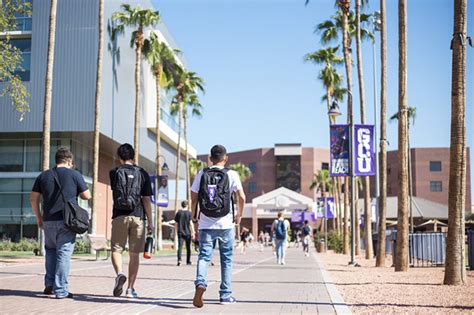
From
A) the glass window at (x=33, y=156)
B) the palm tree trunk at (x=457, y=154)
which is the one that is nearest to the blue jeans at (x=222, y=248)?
the palm tree trunk at (x=457, y=154)

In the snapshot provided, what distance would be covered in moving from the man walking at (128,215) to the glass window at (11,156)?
28.4 meters

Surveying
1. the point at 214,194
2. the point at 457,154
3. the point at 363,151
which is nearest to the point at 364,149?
the point at 363,151

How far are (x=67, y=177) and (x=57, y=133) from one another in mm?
27259

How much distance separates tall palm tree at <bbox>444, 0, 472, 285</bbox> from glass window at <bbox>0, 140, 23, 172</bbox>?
27.7 metres

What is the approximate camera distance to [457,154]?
12508mm

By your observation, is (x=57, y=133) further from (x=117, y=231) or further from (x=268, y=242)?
(x=268, y=242)

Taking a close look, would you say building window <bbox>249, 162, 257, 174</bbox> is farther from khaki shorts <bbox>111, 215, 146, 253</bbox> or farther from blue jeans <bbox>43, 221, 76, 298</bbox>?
khaki shorts <bbox>111, 215, 146, 253</bbox>

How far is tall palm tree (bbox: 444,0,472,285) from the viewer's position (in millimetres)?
12508

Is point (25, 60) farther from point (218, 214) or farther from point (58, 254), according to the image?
point (218, 214)

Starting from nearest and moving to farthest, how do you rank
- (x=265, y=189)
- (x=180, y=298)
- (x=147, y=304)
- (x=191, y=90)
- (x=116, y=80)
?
(x=147, y=304) → (x=180, y=298) → (x=116, y=80) → (x=191, y=90) → (x=265, y=189)

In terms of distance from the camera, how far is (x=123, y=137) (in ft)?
127

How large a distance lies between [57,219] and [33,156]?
92.3 ft

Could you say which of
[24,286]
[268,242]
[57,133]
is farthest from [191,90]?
[24,286]

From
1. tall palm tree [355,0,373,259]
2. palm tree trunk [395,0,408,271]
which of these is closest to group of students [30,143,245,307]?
palm tree trunk [395,0,408,271]
